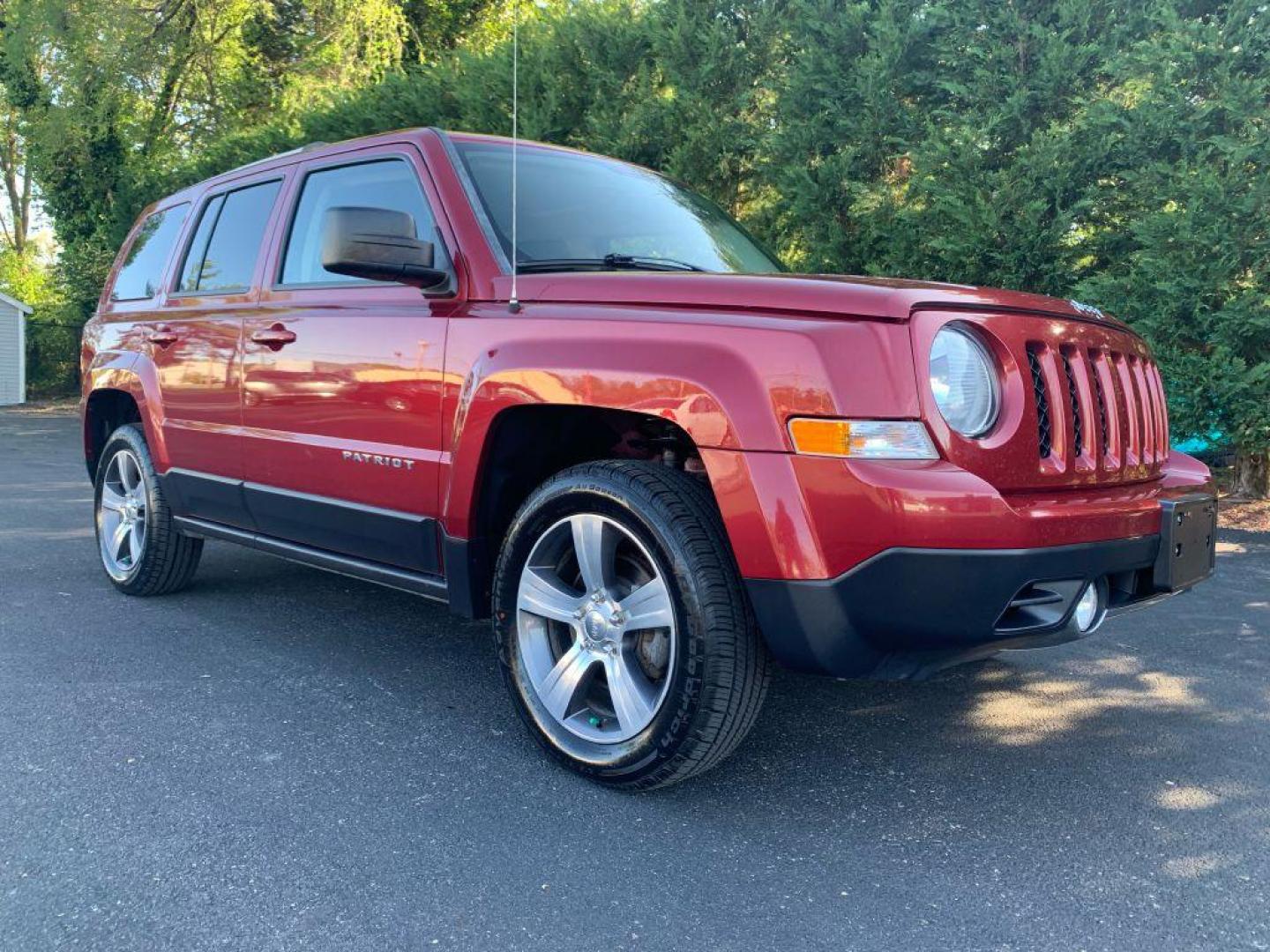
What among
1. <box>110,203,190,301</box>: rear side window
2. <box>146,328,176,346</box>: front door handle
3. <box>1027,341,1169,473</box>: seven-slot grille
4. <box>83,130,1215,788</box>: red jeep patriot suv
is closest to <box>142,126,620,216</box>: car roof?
<box>83,130,1215,788</box>: red jeep patriot suv

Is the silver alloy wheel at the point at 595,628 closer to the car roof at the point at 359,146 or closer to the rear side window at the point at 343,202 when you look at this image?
the rear side window at the point at 343,202

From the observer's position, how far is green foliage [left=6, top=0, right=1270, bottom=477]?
6.50 metres

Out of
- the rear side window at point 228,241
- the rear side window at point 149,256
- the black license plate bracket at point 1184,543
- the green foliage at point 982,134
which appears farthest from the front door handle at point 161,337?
the green foliage at point 982,134

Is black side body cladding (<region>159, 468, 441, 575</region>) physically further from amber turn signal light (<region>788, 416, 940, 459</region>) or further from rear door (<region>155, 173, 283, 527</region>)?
amber turn signal light (<region>788, 416, 940, 459</region>)

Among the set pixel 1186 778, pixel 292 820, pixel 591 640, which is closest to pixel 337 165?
pixel 591 640

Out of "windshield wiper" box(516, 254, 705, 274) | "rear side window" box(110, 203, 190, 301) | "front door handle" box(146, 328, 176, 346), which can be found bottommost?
"front door handle" box(146, 328, 176, 346)

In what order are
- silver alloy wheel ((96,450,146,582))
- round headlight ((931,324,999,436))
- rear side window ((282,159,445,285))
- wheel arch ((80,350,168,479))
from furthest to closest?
silver alloy wheel ((96,450,146,582)), wheel arch ((80,350,168,479)), rear side window ((282,159,445,285)), round headlight ((931,324,999,436))

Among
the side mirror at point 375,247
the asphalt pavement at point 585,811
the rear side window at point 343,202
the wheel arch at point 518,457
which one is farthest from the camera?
the rear side window at point 343,202

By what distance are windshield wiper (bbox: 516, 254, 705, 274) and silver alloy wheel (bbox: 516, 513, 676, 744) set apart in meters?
0.86

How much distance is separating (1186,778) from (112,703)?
337cm

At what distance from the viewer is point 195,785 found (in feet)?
8.99

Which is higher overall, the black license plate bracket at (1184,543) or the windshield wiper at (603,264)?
the windshield wiper at (603,264)

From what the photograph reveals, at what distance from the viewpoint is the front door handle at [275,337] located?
12.3 feet

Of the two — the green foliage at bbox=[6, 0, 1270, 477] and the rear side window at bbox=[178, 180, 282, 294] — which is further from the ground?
the green foliage at bbox=[6, 0, 1270, 477]
